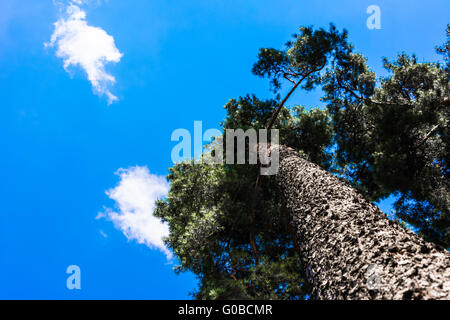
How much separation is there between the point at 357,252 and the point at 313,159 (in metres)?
10.3

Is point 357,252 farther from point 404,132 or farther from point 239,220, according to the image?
point 404,132

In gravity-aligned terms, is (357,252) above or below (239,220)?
below

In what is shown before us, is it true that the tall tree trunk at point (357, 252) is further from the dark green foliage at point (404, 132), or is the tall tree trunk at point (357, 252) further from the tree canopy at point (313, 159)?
the dark green foliage at point (404, 132)

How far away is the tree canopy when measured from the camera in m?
Answer: 7.43

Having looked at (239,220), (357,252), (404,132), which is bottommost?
(357,252)

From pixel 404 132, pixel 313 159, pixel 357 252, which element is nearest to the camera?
pixel 357 252

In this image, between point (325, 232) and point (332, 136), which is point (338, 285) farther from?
point (332, 136)

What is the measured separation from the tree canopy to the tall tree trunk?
298 cm

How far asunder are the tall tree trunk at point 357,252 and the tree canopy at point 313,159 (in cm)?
298

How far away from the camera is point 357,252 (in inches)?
94.6

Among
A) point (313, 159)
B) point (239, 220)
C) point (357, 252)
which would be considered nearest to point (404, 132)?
point (313, 159)

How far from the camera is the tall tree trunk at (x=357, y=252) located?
71.9 inches

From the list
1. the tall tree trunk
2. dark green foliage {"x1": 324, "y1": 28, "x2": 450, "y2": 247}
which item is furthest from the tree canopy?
the tall tree trunk
